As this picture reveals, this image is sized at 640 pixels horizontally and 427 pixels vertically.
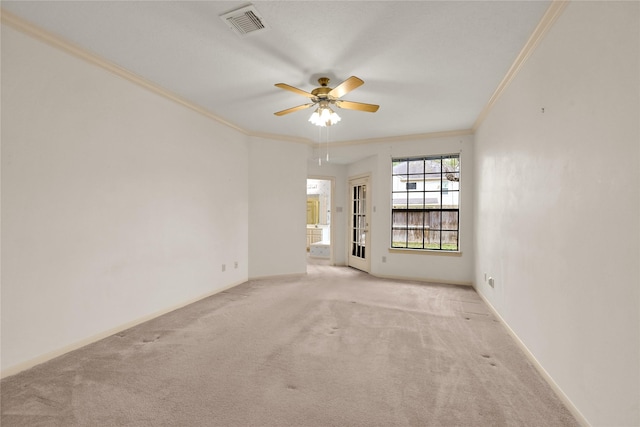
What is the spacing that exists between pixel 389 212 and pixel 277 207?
6.98ft

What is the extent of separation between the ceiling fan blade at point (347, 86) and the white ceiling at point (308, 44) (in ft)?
0.73

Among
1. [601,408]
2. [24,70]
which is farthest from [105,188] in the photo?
[601,408]

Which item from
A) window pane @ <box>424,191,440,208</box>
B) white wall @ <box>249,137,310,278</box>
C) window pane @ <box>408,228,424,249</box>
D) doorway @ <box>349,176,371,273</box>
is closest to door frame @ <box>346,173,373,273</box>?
doorway @ <box>349,176,371,273</box>

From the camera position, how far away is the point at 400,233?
5.70 meters

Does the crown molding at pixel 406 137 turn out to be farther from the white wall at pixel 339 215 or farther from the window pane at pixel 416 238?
the window pane at pixel 416 238

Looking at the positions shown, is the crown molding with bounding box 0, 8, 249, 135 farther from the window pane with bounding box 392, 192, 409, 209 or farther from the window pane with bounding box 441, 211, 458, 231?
the window pane with bounding box 441, 211, 458, 231

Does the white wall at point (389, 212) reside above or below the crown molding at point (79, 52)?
below

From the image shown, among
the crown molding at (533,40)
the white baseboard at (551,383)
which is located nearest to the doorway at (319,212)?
the crown molding at (533,40)

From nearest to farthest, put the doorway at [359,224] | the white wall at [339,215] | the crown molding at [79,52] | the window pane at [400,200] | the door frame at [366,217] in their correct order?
the crown molding at [79,52] < the window pane at [400,200] < the door frame at [366,217] < the doorway at [359,224] < the white wall at [339,215]

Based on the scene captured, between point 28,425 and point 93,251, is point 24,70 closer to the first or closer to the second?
point 93,251

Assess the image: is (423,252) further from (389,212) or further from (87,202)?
(87,202)

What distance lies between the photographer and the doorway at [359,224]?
6.18 m

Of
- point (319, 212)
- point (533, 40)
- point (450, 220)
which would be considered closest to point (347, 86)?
point (533, 40)

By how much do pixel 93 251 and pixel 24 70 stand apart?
1.56 m
